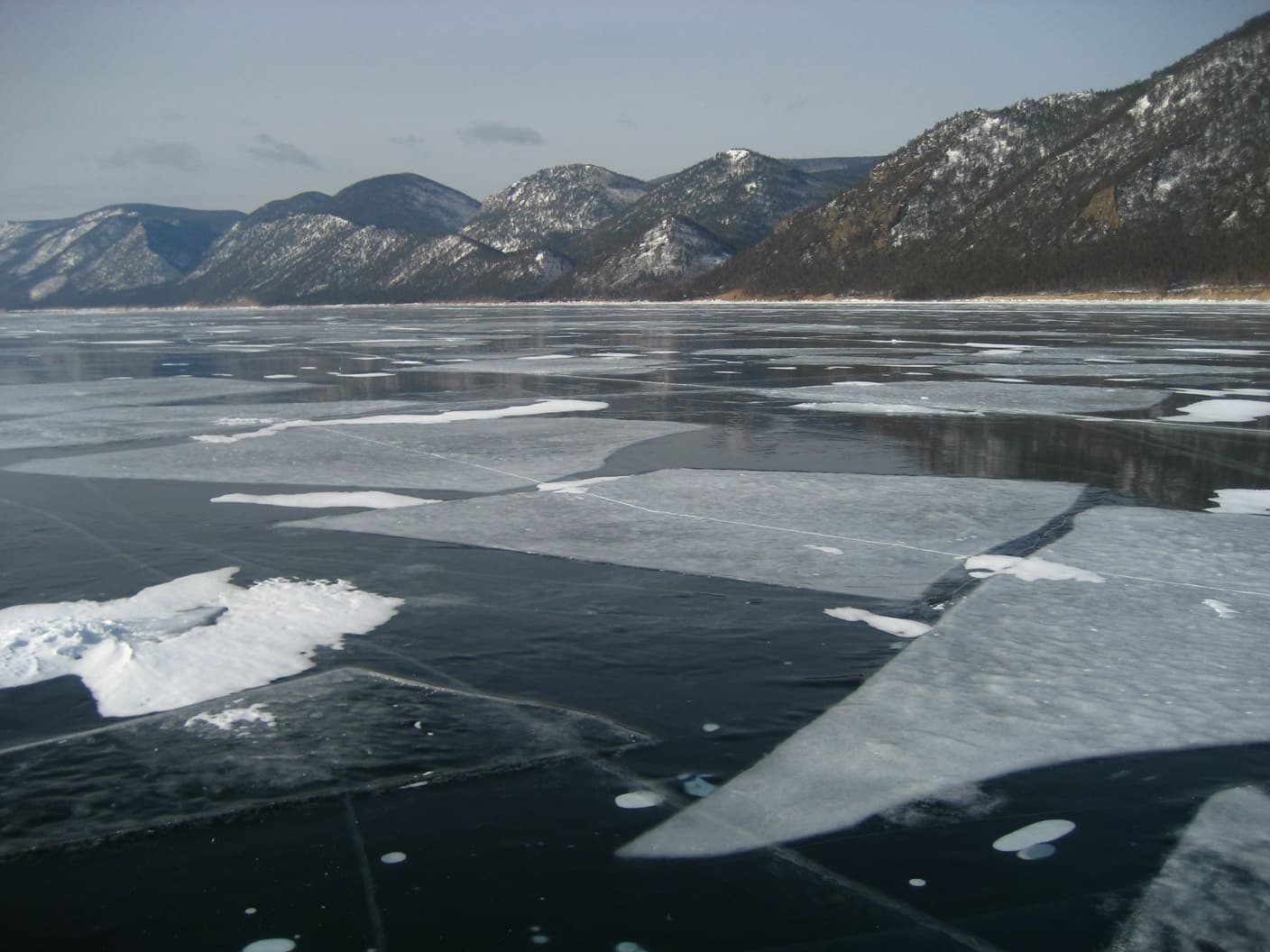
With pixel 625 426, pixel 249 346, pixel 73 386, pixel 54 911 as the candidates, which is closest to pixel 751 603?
pixel 54 911

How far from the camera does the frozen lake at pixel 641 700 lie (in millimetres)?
3223

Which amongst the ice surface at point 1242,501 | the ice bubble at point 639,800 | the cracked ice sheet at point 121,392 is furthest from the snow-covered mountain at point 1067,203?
the ice bubble at point 639,800

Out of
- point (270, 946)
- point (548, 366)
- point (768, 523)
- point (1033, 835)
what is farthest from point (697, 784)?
point (548, 366)

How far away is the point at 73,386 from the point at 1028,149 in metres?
177

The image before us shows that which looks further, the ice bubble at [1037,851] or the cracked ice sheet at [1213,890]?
the ice bubble at [1037,851]

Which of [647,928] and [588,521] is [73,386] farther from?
[647,928]

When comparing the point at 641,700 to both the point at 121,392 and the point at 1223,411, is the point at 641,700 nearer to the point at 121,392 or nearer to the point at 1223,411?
the point at 1223,411

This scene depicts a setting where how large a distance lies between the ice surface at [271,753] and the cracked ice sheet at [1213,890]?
6.62 ft

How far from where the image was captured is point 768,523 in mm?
8234

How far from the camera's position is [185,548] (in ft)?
25.3

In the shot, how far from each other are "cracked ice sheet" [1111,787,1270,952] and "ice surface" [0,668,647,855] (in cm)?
202

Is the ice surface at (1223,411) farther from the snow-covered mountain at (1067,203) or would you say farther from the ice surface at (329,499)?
the snow-covered mountain at (1067,203)

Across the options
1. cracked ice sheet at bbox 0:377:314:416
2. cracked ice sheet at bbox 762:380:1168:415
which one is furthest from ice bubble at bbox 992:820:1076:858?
cracked ice sheet at bbox 0:377:314:416

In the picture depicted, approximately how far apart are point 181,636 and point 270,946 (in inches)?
120
